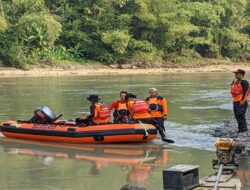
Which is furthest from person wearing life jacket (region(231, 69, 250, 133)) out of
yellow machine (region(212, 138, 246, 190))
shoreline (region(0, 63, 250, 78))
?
shoreline (region(0, 63, 250, 78))

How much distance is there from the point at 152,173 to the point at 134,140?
2878 mm

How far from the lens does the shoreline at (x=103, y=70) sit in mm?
38812

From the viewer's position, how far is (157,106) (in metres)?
12.7

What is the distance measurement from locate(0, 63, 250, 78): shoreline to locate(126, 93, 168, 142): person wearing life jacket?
1012 inches

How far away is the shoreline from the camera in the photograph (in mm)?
38812

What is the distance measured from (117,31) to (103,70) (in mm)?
3305

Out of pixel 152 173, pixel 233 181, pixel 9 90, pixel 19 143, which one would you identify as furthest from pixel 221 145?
pixel 9 90

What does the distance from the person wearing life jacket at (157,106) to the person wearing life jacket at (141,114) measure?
3.4 inches

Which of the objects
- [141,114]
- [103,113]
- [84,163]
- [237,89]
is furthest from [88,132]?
[237,89]

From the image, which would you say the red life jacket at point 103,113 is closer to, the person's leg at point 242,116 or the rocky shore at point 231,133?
the rocky shore at point 231,133

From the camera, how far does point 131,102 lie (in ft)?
41.8

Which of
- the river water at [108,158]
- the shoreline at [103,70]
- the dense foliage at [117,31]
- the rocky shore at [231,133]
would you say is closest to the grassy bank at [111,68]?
the shoreline at [103,70]

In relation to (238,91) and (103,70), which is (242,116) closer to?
(238,91)

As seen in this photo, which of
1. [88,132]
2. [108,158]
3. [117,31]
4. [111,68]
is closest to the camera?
[108,158]
